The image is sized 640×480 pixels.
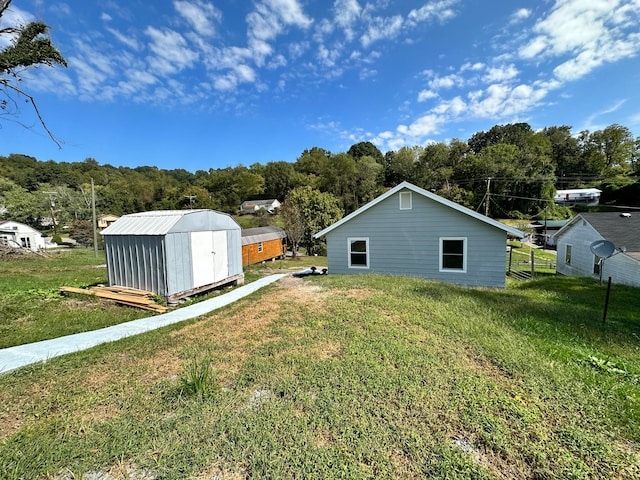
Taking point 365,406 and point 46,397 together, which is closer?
point 365,406

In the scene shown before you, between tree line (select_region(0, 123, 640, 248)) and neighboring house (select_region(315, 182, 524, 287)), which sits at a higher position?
tree line (select_region(0, 123, 640, 248))

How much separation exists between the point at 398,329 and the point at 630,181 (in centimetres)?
5788

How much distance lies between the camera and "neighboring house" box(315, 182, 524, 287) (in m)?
9.92

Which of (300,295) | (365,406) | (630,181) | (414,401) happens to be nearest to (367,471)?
(365,406)

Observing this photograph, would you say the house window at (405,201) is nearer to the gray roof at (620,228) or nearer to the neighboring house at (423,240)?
the neighboring house at (423,240)

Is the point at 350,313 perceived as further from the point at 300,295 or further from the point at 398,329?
the point at 300,295

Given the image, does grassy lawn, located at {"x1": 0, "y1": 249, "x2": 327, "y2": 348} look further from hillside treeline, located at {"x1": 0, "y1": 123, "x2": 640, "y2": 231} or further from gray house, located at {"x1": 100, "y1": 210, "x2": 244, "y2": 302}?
hillside treeline, located at {"x1": 0, "y1": 123, "x2": 640, "y2": 231}

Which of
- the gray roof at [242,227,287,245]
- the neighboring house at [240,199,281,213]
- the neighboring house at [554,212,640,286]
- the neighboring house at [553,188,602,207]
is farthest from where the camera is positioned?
the neighboring house at [240,199,281,213]

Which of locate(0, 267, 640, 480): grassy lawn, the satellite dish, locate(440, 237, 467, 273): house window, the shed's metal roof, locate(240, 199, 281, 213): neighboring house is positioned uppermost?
locate(240, 199, 281, 213): neighboring house

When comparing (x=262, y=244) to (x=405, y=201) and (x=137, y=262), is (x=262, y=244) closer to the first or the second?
(x=137, y=262)

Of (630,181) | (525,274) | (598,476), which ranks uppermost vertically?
(630,181)

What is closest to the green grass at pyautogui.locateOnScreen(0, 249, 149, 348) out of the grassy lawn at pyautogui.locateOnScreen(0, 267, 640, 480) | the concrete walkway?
the concrete walkway

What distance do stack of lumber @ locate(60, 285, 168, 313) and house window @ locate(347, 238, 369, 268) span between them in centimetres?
703

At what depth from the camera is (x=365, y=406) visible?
282cm
